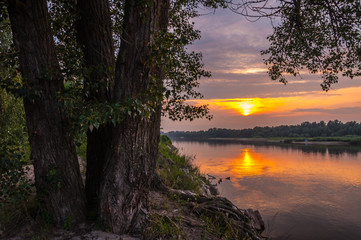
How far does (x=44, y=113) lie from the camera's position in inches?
166

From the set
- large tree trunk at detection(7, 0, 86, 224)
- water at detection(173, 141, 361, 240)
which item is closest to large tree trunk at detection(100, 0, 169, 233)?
large tree trunk at detection(7, 0, 86, 224)

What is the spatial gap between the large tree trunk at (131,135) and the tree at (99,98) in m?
0.02

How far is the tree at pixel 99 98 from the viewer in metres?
4.10

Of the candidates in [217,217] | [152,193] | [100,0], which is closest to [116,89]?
[100,0]

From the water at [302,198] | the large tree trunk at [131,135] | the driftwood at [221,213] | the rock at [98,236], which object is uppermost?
the large tree trunk at [131,135]

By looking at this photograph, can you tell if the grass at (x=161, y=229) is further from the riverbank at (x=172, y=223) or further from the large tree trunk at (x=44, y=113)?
the large tree trunk at (x=44, y=113)

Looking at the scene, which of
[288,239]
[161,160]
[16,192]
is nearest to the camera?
[16,192]

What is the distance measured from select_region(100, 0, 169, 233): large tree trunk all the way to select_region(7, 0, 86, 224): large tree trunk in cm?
68

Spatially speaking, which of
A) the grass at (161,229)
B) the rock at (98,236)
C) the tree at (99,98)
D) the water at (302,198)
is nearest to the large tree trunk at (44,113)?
the tree at (99,98)

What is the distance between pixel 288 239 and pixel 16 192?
858cm

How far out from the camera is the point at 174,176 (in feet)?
29.0

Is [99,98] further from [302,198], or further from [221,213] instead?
[302,198]

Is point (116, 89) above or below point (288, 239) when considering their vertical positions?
above

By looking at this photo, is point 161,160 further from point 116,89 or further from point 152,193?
point 116,89
